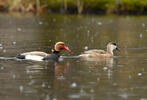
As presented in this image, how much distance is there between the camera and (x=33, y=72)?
16125 millimetres

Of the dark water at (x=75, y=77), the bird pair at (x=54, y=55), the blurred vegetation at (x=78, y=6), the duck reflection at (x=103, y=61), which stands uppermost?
the blurred vegetation at (x=78, y=6)

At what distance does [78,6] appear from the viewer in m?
62.7

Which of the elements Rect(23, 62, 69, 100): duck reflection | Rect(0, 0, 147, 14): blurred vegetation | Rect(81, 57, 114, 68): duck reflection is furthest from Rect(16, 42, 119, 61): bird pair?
Rect(0, 0, 147, 14): blurred vegetation

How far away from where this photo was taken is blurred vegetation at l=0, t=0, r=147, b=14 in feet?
205

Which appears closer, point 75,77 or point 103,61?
point 75,77

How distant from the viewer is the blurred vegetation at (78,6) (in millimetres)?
62406

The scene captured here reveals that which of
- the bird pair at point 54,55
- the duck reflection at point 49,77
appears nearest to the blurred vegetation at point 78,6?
the bird pair at point 54,55

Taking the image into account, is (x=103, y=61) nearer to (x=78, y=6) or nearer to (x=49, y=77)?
(x=49, y=77)

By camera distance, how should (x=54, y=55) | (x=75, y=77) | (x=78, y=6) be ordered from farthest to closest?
(x=78, y=6) < (x=54, y=55) < (x=75, y=77)

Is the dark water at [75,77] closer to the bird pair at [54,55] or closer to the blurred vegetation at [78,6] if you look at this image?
the bird pair at [54,55]

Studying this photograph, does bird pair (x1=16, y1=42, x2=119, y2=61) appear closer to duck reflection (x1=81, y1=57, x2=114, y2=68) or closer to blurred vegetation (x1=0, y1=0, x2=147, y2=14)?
duck reflection (x1=81, y1=57, x2=114, y2=68)

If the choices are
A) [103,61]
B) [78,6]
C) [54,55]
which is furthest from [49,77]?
[78,6]

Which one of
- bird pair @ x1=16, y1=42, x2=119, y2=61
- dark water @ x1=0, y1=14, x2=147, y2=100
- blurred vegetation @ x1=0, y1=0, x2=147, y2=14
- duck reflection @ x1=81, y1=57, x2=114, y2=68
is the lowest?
dark water @ x1=0, y1=14, x2=147, y2=100

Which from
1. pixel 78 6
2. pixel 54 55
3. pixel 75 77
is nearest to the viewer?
pixel 75 77
